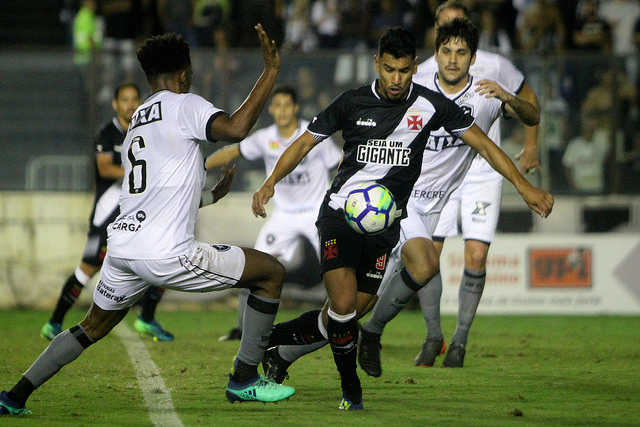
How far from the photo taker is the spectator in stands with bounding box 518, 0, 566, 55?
14359mm

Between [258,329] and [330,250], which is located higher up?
[330,250]

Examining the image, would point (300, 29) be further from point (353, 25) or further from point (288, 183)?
point (288, 183)

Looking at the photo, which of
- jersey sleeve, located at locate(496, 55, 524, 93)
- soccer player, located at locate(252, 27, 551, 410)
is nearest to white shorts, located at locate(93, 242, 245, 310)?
soccer player, located at locate(252, 27, 551, 410)

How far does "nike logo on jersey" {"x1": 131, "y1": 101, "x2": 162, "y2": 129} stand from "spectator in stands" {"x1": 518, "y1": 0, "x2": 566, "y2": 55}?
979 cm

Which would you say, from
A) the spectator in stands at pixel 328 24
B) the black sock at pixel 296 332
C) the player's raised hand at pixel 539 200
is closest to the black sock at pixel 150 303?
the black sock at pixel 296 332

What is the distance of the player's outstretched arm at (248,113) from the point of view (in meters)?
5.31

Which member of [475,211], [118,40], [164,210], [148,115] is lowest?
[475,211]

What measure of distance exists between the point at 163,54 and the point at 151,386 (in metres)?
2.41

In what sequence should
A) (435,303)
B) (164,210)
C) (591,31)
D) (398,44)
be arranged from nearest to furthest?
(164,210) < (398,44) < (435,303) < (591,31)

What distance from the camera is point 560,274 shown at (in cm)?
1237

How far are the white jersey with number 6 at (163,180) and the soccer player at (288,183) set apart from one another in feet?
14.0

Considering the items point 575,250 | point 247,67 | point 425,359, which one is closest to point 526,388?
point 425,359

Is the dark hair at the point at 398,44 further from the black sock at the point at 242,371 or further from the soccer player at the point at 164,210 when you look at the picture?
the black sock at the point at 242,371

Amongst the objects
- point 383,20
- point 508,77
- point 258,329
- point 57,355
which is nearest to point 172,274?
point 258,329
